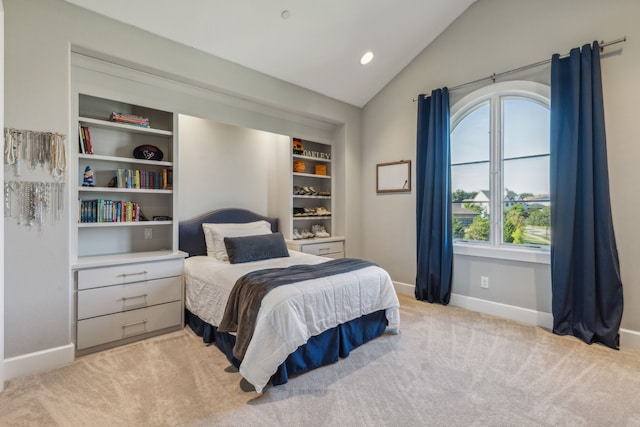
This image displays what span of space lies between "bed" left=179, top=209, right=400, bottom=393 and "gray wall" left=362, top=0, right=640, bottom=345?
1.44m

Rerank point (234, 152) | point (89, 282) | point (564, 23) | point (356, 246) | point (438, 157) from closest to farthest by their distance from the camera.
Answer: point (89, 282) < point (564, 23) < point (438, 157) < point (234, 152) < point (356, 246)

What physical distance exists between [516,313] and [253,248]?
9.15 feet

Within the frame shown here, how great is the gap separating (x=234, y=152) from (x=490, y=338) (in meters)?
3.43

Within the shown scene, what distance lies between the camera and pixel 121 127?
2.84 m

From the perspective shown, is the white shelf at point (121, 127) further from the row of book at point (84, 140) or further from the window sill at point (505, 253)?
the window sill at point (505, 253)

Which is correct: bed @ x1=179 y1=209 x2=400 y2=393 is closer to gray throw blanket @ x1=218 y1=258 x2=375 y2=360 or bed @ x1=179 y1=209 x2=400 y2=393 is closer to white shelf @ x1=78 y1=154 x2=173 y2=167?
gray throw blanket @ x1=218 y1=258 x2=375 y2=360

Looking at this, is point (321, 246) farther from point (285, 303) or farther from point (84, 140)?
point (84, 140)

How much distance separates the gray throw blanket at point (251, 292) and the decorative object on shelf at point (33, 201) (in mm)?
1437

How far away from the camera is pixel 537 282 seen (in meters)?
3.17

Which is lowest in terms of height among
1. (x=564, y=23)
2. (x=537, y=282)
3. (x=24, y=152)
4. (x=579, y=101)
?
(x=537, y=282)

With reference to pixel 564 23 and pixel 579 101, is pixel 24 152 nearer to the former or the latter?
pixel 579 101

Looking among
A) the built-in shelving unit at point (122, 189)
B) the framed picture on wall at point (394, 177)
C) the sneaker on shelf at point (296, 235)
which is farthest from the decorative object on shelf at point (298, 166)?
the built-in shelving unit at point (122, 189)

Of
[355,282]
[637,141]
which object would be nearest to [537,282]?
[637,141]

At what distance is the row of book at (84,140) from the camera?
2684mm
